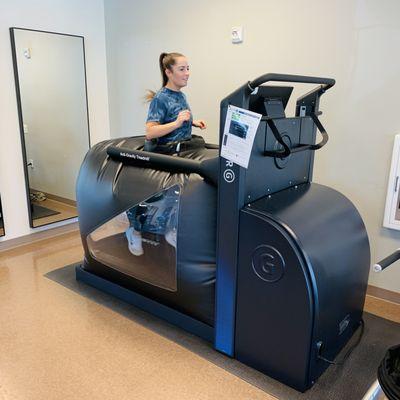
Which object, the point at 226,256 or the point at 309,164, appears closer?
the point at 226,256

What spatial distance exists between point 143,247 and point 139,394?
31.2 inches

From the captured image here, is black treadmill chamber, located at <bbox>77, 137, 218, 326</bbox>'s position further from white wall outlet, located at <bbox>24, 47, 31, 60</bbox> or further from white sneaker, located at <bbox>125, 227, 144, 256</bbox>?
white wall outlet, located at <bbox>24, 47, 31, 60</bbox>

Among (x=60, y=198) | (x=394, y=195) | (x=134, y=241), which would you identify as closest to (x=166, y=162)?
(x=134, y=241)

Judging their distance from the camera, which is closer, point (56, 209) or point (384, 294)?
point (384, 294)

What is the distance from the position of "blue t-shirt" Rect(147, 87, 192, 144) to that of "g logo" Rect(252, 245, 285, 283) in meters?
1.06

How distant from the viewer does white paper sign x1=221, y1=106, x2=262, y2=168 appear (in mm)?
1599

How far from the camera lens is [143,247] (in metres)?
2.23

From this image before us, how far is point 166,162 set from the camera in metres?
2.09

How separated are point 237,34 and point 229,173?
165cm

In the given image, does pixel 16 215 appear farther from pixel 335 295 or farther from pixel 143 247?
pixel 335 295

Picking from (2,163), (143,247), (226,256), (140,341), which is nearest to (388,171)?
(226,256)

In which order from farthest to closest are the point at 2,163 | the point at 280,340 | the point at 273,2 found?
1. the point at 2,163
2. the point at 273,2
3. the point at 280,340

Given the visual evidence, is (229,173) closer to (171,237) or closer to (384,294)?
(171,237)

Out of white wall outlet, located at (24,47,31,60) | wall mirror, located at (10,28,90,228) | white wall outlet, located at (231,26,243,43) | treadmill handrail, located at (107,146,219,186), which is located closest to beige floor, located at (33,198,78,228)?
wall mirror, located at (10,28,90,228)
